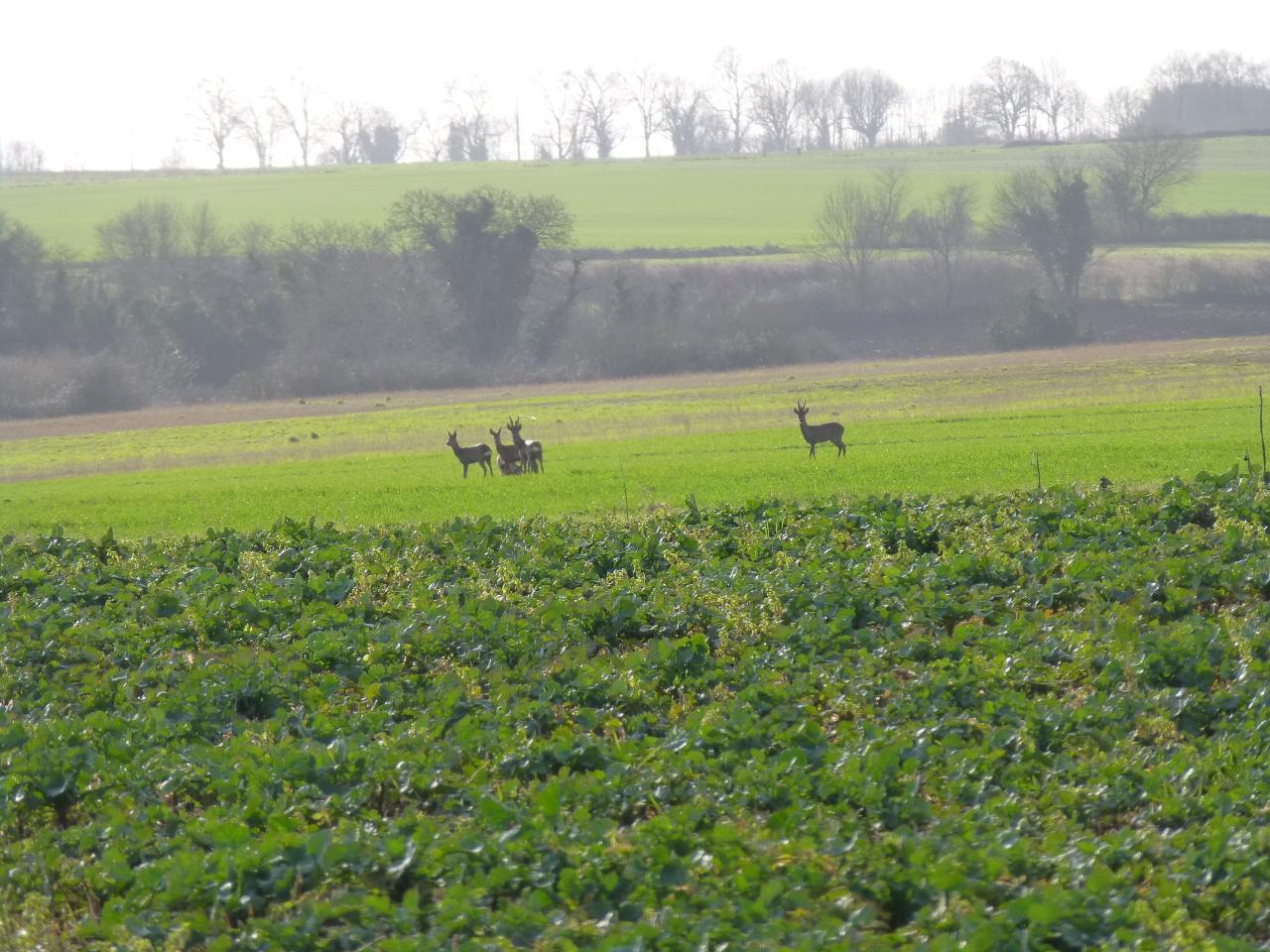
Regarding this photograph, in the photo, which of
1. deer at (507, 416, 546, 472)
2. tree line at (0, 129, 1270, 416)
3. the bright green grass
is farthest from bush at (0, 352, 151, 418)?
deer at (507, 416, 546, 472)

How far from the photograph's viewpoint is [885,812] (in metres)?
7.23

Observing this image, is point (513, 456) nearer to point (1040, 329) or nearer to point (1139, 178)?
point (1040, 329)

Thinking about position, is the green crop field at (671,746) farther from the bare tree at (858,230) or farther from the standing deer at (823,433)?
the bare tree at (858,230)

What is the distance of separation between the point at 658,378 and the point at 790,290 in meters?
20.4

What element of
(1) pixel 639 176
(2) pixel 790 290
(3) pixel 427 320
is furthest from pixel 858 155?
(3) pixel 427 320

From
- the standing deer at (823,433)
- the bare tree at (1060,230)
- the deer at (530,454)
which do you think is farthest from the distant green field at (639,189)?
the standing deer at (823,433)

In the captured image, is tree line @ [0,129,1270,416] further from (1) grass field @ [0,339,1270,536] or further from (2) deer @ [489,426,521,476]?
(2) deer @ [489,426,521,476]

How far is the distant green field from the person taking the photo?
91.8 meters

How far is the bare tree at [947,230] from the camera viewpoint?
7875cm

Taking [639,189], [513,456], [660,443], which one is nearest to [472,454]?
[513,456]

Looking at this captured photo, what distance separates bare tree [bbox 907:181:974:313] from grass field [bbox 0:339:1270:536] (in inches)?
786

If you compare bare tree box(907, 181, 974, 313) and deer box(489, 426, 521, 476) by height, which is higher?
bare tree box(907, 181, 974, 313)

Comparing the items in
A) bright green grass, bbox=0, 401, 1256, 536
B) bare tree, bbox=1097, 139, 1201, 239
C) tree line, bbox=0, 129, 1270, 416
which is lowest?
bright green grass, bbox=0, 401, 1256, 536

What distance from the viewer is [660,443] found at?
32.8m
